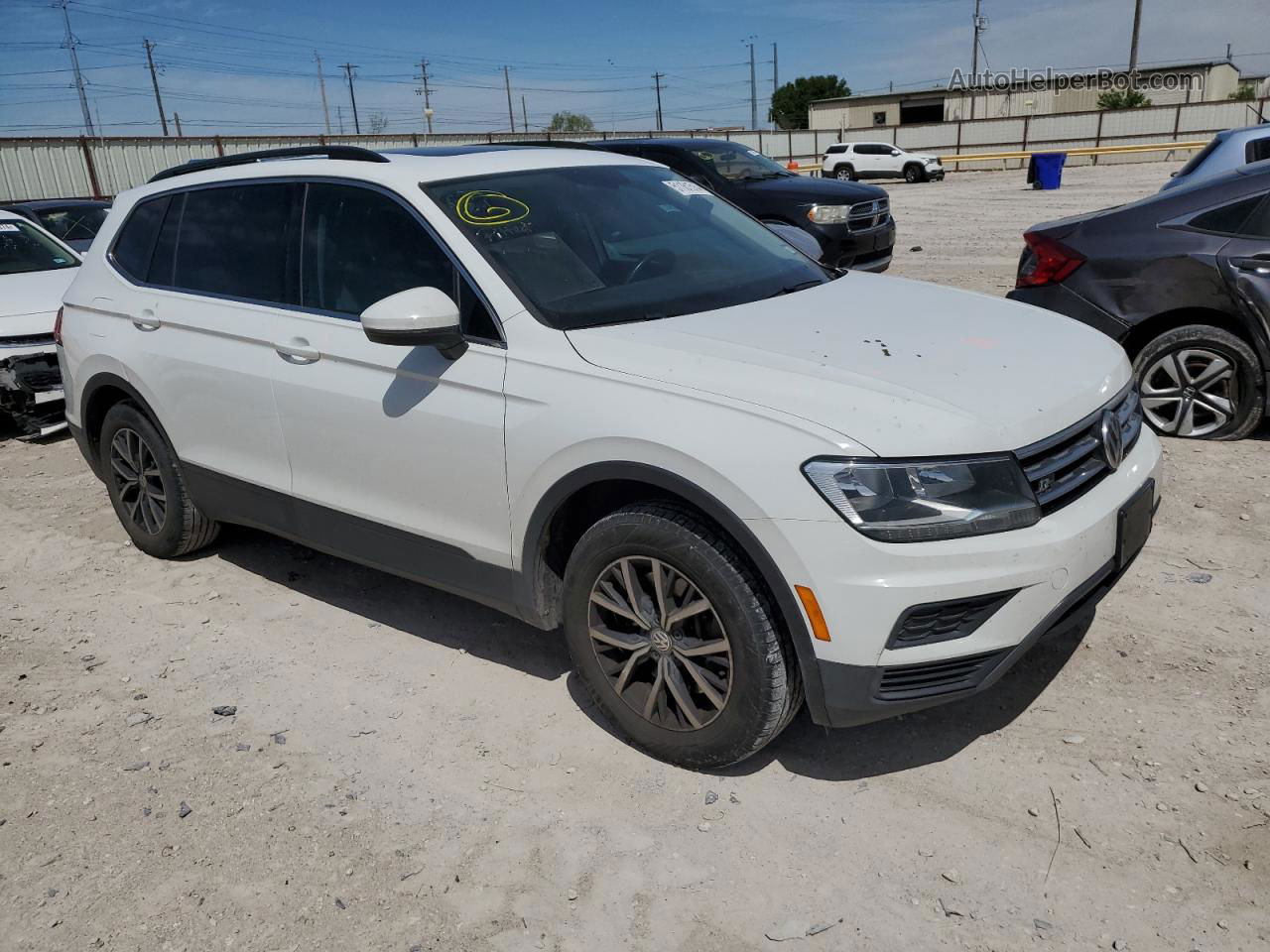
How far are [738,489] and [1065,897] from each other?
4.25 ft

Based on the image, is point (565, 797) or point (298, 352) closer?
point (565, 797)

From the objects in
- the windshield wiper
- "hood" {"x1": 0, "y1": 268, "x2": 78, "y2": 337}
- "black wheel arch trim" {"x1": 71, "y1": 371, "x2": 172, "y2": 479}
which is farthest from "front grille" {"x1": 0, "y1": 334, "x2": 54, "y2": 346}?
the windshield wiper

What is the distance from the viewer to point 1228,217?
530 cm

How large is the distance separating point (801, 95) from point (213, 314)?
332 ft

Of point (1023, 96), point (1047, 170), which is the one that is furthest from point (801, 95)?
point (1047, 170)

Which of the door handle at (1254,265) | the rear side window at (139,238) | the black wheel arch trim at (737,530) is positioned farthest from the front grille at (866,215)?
the black wheel arch trim at (737,530)

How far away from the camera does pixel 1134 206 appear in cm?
562

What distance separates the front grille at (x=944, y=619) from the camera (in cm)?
258

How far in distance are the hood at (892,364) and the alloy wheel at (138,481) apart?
2.70 meters

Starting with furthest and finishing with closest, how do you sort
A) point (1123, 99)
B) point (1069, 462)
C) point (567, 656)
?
point (1123, 99) → point (567, 656) → point (1069, 462)

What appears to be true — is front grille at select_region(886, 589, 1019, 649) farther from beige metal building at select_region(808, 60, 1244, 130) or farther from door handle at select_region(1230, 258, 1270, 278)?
beige metal building at select_region(808, 60, 1244, 130)

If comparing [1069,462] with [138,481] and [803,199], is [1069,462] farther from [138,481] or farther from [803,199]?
[803,199]

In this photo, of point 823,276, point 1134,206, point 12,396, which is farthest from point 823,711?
point 12,396

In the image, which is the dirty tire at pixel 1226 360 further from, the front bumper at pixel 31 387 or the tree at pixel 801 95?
the tree at pixel 801 95
